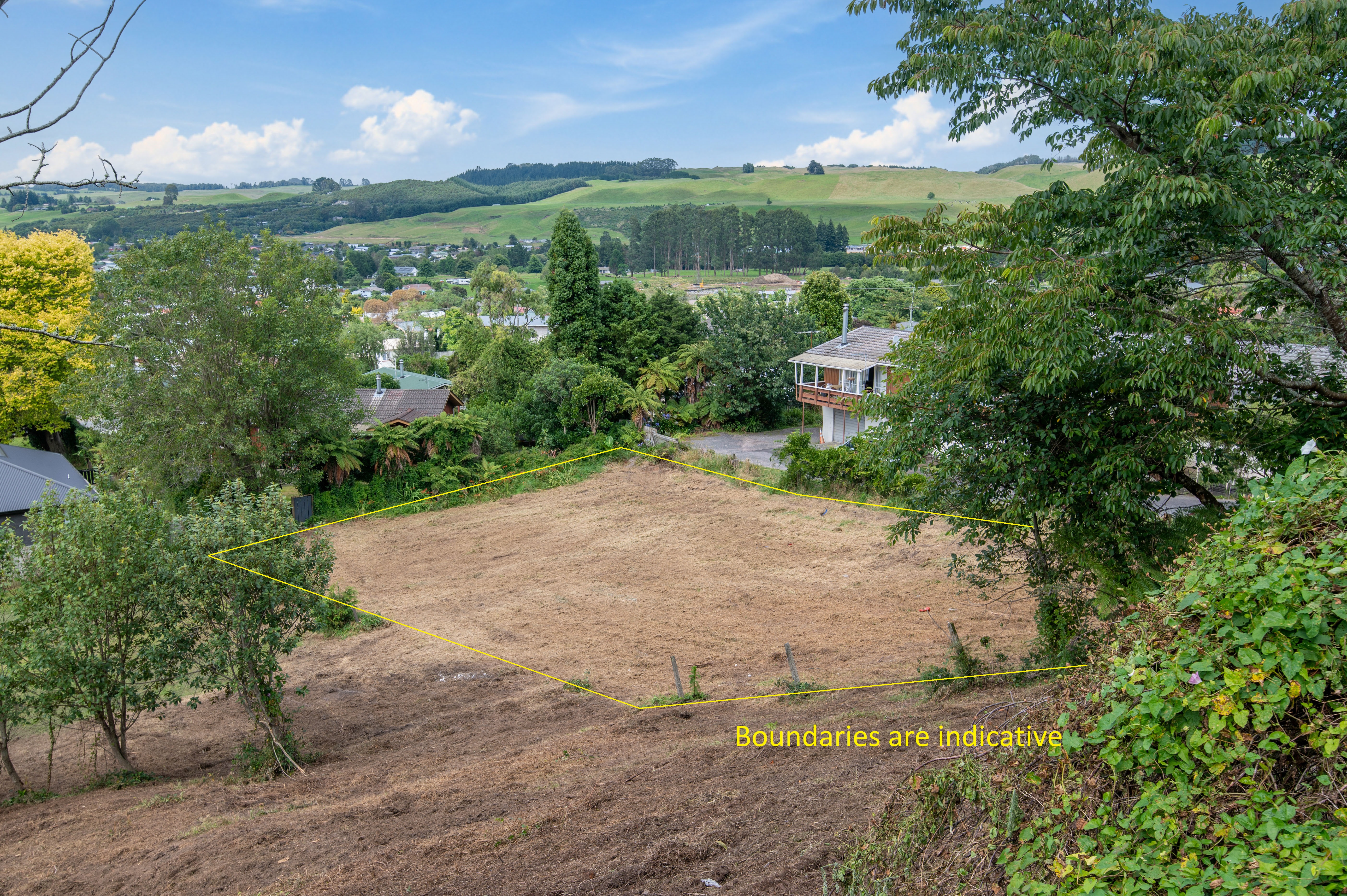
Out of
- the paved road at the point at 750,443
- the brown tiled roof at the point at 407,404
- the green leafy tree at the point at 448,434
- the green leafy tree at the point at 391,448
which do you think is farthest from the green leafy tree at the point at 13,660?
the paved road at the point at 750,443

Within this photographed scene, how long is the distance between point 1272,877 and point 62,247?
3772 centimetres

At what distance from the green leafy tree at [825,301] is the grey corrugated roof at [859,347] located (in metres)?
8.86

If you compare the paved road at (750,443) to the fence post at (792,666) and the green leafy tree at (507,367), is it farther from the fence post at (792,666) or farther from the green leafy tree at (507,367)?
the fence post at (792,666)

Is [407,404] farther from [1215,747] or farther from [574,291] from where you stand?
[1215,747]

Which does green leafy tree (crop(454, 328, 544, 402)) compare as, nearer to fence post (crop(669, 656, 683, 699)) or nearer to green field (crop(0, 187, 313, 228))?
green field (crop(0, 187, 313, 228))

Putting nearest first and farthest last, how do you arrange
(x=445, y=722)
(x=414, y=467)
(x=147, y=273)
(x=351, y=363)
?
(x=445, y=722)
(x=147, y=273)
(x=351, y=363)
(x=414, y=467)

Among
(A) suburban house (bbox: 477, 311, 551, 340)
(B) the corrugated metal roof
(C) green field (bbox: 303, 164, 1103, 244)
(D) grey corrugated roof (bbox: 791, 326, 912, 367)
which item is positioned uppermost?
(C) green field (bbox: 303, 164, 1103, 244)

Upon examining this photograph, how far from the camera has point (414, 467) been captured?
28.9 meters

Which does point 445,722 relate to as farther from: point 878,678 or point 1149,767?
point 1149,767

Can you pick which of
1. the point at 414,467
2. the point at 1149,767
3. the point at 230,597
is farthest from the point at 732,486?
the point at 1149,767

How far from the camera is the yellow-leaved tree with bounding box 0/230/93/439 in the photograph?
27062 mm

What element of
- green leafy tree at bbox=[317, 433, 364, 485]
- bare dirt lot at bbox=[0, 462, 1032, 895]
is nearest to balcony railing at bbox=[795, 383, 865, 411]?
bare dirt lot at bbox=[0, 462, 1032, 895]

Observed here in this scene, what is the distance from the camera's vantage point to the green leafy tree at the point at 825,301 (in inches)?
1715

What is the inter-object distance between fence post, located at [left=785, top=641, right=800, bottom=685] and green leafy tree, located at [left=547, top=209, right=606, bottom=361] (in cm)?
2485
